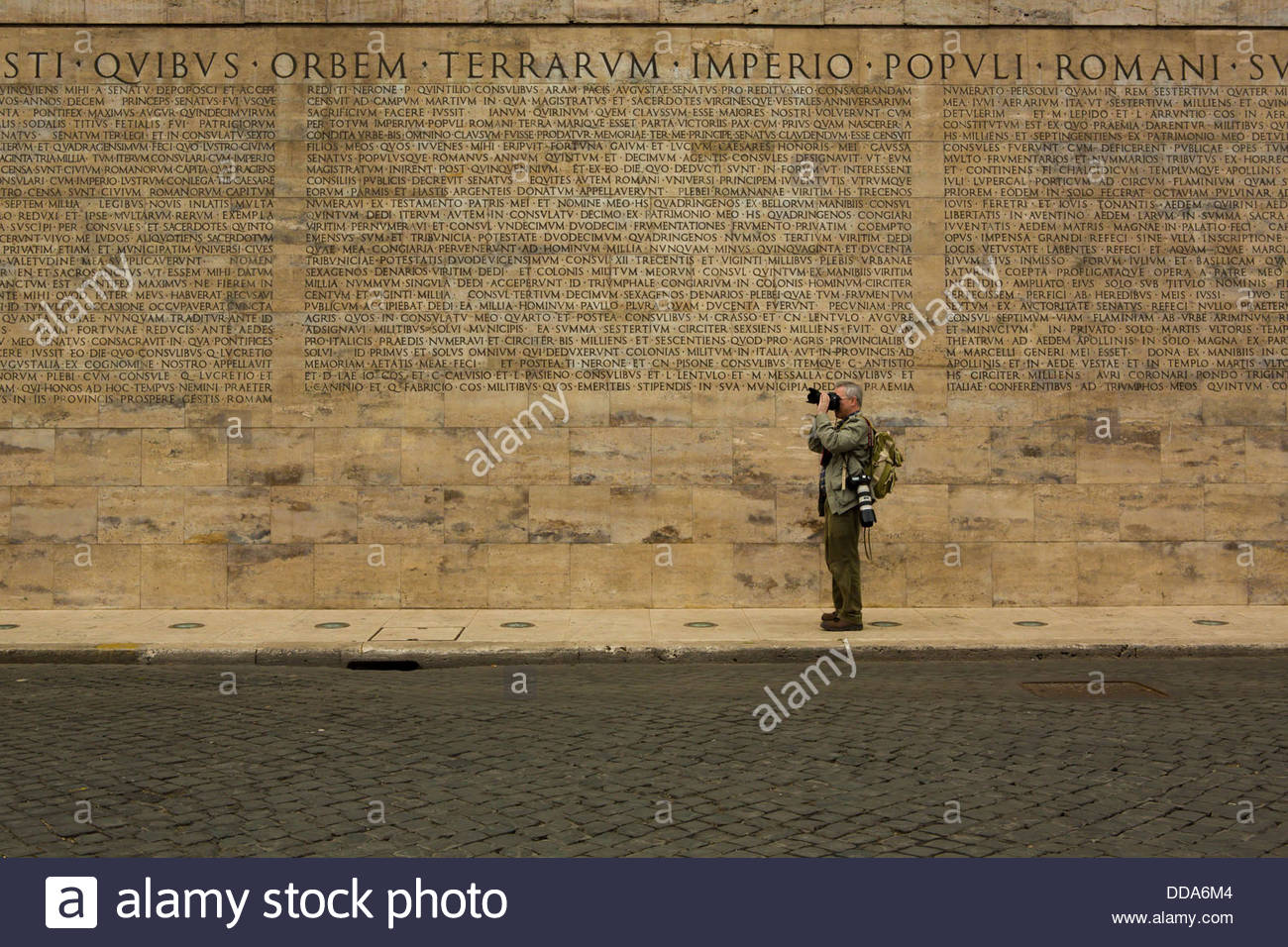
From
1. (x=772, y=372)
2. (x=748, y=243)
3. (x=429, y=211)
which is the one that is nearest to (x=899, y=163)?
(x=748, y=243)

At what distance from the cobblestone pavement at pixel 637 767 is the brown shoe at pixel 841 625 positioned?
176 cm

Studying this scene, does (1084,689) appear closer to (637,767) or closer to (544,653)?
(637,767)

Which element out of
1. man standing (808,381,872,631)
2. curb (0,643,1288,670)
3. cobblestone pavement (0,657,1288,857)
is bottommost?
cobblestone pavement (0,657,1288,857)

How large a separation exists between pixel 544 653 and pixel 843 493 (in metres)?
3.15

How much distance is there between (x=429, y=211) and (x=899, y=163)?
535cm

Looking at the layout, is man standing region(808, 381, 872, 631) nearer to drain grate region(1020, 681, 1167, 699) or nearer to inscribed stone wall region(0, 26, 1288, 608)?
inscribed stone wall region(0, 26, 1288, 608)

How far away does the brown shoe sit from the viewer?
1073cm

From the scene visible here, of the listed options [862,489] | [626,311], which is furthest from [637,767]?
[626,311]

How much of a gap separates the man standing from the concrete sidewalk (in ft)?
1.06

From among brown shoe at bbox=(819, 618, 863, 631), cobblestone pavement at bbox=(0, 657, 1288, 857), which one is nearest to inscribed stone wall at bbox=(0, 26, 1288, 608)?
brown shoe at bbox=(819, 618, 863, 631)

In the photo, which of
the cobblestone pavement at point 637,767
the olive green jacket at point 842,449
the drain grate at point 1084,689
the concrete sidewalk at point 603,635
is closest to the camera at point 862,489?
the olive green jacket at point 842,449

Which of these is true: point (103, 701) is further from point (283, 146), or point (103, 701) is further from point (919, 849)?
point (283, 146)

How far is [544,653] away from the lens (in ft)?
31.9

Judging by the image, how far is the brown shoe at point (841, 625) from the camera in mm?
10727
